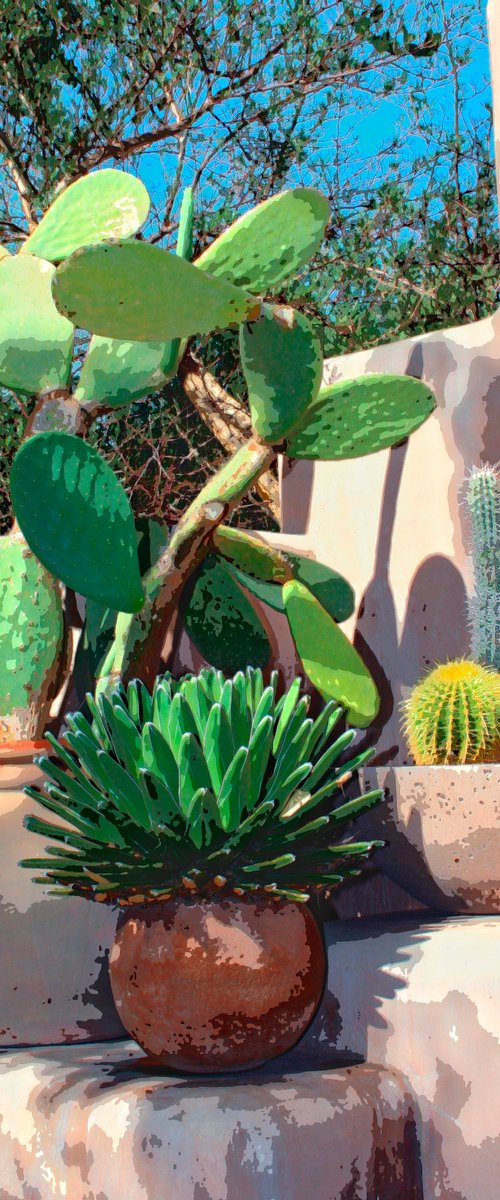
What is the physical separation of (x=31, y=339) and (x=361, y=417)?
1.76ft

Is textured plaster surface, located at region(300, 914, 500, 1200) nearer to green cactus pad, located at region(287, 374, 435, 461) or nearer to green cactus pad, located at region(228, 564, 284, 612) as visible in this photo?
green cactus pad, located at region(228, 564, 284, 612)

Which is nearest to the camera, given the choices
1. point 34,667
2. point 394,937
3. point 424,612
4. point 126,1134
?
point 126,1134

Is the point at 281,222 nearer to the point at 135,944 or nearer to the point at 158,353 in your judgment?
the point at 158,353

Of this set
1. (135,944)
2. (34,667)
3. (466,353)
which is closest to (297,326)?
(466,353)

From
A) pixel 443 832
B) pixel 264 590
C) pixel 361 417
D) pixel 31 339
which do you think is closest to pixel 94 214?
pixel 31 339

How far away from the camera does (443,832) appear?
4.65 feet

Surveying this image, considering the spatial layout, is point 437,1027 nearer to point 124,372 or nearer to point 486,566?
point 486,566

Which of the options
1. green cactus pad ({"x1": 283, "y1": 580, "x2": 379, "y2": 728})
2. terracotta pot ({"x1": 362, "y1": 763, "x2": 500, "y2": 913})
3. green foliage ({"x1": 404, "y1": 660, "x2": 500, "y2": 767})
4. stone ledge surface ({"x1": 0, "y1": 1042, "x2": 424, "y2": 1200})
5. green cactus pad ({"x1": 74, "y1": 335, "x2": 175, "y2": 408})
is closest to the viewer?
stone ledge surface ({"x1": 0, "y1": 1042, "x2": 424, "y2": 1200})

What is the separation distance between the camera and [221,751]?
1.21 meters

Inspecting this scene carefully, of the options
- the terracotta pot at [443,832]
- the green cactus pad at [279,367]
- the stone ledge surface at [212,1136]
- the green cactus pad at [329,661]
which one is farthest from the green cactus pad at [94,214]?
the stone ledge surface at [212,1136]

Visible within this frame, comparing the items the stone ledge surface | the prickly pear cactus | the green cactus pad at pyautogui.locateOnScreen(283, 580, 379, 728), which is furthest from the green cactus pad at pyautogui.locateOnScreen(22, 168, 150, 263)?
the stone ledge surface

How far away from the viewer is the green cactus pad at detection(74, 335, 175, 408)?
74.6 inches

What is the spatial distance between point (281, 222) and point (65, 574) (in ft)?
1.94

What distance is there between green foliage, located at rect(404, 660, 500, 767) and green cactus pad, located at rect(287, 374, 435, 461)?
0.45 meters
